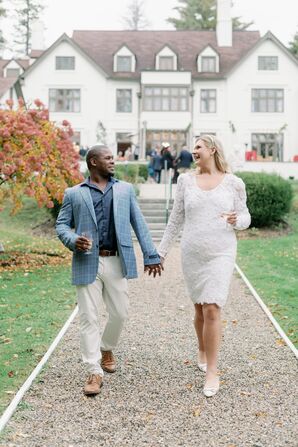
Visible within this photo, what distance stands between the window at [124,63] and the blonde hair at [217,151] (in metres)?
40.8

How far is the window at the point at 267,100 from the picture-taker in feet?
145

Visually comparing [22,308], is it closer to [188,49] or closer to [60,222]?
[60,222]

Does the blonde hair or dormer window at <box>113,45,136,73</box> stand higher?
dormer window at <box>113,45,136,73</box>

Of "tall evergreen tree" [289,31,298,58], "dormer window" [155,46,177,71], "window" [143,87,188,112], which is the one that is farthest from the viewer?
"tall evergreen tree" [289,31,298,58]

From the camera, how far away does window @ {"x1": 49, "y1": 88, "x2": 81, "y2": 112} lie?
44.3m

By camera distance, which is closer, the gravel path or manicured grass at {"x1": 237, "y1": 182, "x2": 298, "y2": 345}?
the gravel path

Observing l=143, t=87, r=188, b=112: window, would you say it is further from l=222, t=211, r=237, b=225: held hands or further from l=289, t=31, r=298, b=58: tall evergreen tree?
l=222, t=211, r=237, b=225: held hands

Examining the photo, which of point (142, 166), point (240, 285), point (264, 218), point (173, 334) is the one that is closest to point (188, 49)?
point (142, 166)

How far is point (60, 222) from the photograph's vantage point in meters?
5.64

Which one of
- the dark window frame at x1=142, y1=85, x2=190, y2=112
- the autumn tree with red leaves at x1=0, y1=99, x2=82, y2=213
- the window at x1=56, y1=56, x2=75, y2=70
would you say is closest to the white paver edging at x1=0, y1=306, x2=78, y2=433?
the autumn tree with red leaves at x1=0, y1=99, x2=82, y2=213

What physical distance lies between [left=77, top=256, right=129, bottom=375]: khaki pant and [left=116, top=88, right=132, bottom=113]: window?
39.8m

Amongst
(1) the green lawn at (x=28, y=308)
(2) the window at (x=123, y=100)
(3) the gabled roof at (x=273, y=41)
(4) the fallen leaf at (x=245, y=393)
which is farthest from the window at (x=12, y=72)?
(4) the fallen leaf at (x=245, y=393)

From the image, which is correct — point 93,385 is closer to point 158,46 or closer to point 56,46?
point 56,46

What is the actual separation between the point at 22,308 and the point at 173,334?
256cm
